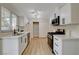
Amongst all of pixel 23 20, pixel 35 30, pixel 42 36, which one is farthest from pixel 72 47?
pixel 35 30

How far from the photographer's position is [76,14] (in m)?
3.49

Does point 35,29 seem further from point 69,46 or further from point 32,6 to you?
point 69,46

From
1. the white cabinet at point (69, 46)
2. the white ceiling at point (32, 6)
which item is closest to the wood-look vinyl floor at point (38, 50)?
the white cabinet at point (69, 46)

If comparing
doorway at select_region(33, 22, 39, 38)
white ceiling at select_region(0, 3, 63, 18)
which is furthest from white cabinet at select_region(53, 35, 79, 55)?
doorway at select_region(33, 22, 39, 38)

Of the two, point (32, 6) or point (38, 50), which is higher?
point (32, 6)

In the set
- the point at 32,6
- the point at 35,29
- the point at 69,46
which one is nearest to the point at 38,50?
the point at 32,6

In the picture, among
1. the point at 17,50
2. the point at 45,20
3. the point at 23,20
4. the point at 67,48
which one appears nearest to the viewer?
the point at 67,48

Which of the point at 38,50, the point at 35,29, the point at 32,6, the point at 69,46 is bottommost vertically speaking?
→ the point at 38,50

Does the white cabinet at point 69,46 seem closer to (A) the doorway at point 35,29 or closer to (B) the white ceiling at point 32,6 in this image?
(B) the white ceiling at point 32,6

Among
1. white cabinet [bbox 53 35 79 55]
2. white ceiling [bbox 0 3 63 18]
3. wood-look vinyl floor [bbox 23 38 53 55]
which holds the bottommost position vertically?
wood-look vinyl floor [bbox 23 38 53 55]

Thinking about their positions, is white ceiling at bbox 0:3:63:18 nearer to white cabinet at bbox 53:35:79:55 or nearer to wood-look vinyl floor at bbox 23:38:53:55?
white cabinet at bbox 53:35:79:55
